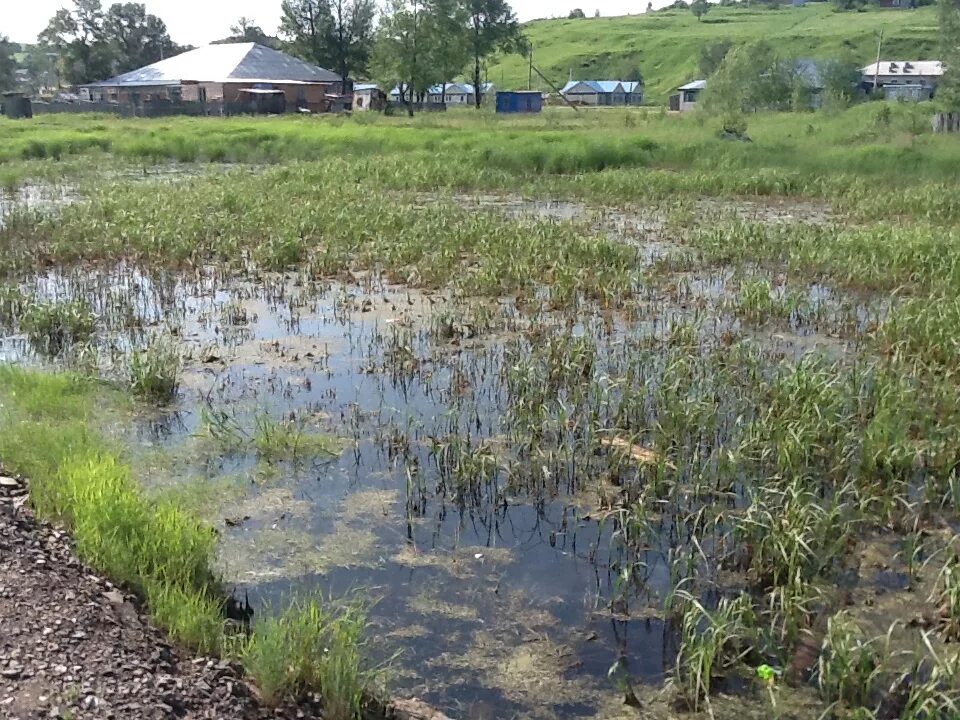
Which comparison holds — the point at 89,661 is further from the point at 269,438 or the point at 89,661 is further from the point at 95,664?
the point at 269,438

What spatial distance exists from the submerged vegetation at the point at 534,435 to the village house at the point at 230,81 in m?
40.1

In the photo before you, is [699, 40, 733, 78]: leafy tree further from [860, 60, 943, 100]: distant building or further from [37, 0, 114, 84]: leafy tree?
[37, 0, 114, 84]: leafy tree

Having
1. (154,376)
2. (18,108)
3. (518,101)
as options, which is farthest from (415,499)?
(518,101)

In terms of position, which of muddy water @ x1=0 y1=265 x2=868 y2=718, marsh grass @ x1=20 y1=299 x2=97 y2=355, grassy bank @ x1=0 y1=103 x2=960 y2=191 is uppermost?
grassy bank @ x1=0 y1=103 x2=960 y2=191

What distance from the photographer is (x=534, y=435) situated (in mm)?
6836

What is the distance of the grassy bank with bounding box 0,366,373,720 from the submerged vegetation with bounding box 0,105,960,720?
0.02 metres

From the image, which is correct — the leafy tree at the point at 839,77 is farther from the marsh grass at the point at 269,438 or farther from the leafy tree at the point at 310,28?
the marsh grass at the point at 269,438

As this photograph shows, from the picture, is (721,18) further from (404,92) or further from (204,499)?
(204,499)

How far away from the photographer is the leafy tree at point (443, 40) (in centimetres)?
5003

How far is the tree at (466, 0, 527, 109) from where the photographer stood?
199ft

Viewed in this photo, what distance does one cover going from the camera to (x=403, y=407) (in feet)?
25.3

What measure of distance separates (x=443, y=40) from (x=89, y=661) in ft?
166

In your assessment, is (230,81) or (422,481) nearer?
(422,481)

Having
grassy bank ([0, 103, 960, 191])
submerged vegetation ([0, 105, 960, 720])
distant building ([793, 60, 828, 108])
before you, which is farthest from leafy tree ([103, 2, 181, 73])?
submerged vegetation ([0, 105, 960, 720])
